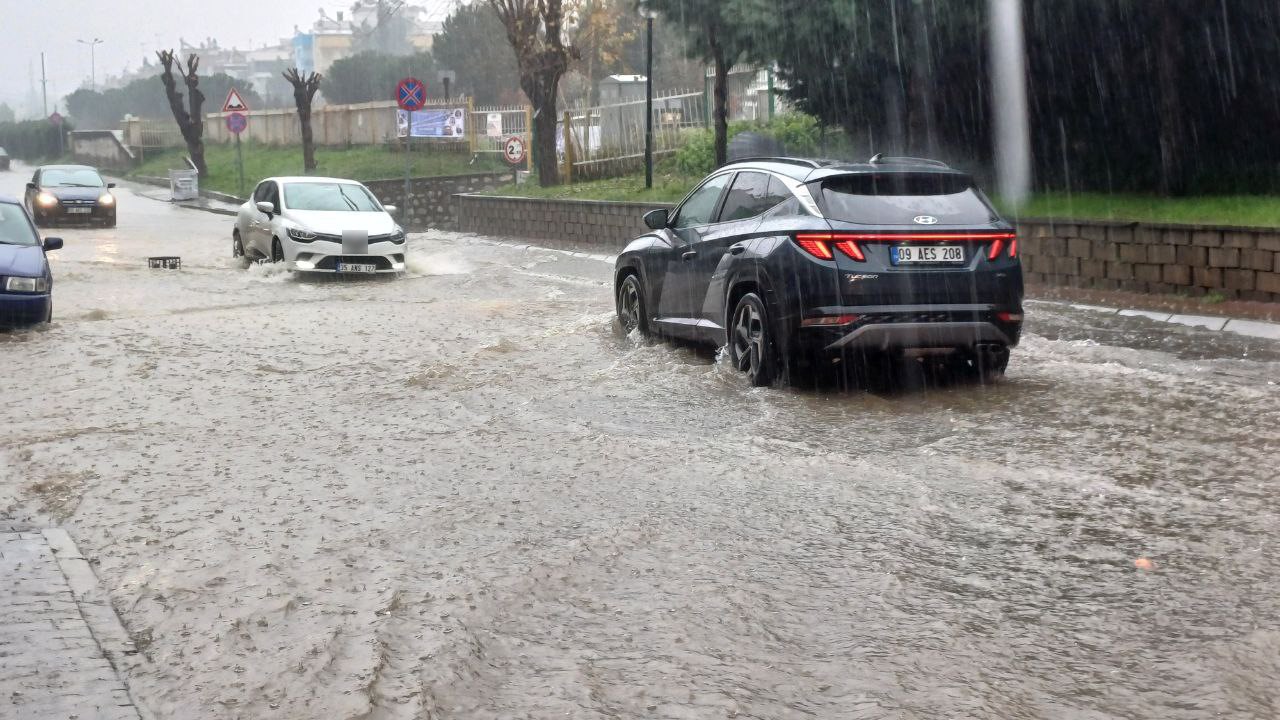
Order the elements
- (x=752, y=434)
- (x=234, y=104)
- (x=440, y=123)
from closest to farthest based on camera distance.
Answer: (x=752, y=434)
(x=234, y=104)
(x=440, y=123)

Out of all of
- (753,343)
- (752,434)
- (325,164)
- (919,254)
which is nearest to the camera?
(752,434)

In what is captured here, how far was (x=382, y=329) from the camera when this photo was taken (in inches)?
537

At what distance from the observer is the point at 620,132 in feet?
108

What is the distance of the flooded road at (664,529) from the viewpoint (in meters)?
4.45

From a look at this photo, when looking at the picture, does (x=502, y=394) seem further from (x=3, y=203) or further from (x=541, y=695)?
(x=3, y=203)

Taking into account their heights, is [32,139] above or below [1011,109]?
above

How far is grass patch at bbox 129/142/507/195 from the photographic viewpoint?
4588cm

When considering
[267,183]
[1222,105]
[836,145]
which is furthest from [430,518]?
[836,145]

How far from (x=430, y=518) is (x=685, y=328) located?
4.70 m

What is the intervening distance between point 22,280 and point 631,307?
5.72m

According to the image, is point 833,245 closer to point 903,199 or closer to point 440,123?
point 903,199

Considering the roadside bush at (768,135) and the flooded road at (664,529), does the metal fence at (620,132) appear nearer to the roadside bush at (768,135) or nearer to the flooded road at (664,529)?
the roadside bush at (768,135)

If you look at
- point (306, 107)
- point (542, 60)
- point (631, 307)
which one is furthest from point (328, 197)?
point (306, 107)

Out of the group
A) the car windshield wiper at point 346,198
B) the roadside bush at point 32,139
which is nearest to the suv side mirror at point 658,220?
the car windshield wiper at point 346,198
